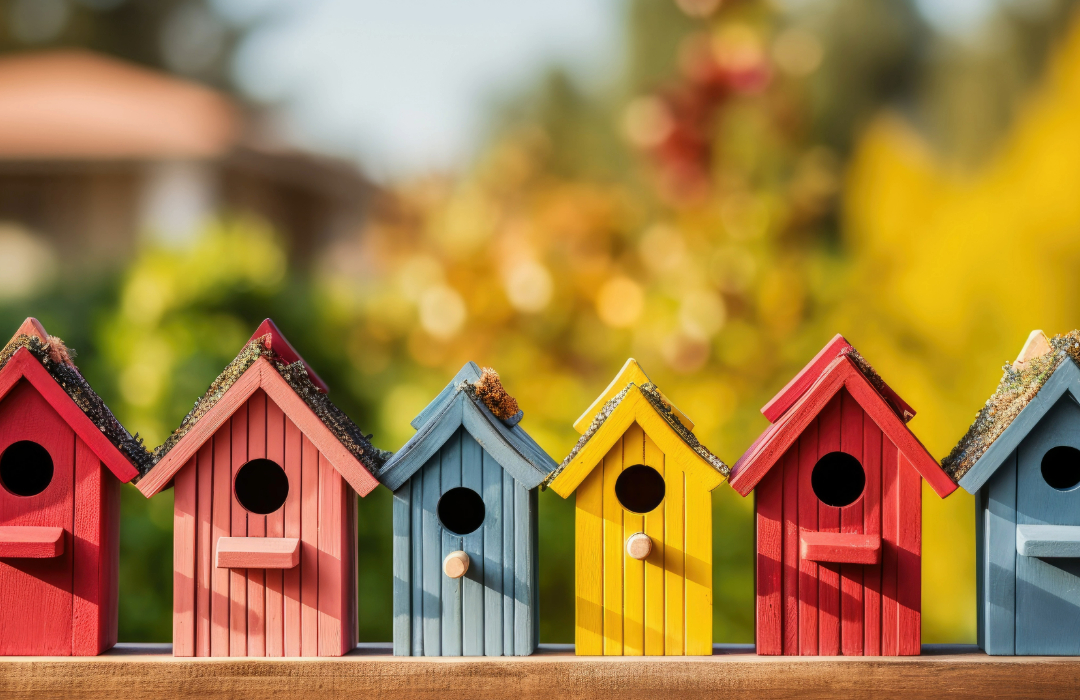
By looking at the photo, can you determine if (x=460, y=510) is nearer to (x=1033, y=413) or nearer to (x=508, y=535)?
(x=508, y=535)

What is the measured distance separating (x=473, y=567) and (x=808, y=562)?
1.64 ft

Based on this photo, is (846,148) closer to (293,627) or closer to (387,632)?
(387,632)

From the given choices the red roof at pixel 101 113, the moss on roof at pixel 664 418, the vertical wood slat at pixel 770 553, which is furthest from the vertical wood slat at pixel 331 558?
the red roof at pixel 101 113

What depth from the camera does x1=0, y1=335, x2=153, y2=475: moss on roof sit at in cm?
126

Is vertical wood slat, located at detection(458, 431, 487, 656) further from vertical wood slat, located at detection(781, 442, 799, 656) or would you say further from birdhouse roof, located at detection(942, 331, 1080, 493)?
birdhouse roof, located at detection(942, 331, 1080, 493)

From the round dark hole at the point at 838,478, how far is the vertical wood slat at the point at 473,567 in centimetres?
58

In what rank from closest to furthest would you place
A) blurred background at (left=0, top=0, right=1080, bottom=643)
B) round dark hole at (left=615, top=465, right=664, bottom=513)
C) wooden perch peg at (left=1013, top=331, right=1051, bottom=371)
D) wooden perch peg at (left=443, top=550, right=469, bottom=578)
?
wooden perch peg at (left=443, top=550, right=469, bottom=578) < wooden perch peg at (left=1013, top=331, right=1051, bottom=371) < round dark hole at (left=615, top=465, right=664, bottom=513) < blurred background at (left=0, top=0, right=1080, bottom=643)

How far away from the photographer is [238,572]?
1.26 metres

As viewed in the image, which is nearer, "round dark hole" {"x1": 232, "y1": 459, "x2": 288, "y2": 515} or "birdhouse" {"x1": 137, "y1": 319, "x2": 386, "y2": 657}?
"birdhouse" {"x1": 137, "y1": 319, "x2": 386, "y2": 657}

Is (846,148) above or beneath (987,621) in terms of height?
above

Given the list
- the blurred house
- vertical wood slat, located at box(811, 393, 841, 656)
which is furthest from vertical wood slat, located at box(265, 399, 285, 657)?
the blurred house

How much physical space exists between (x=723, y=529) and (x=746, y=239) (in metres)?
0.87

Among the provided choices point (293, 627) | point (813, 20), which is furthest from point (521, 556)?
point (813, 20)

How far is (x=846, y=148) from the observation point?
258 centimetres
